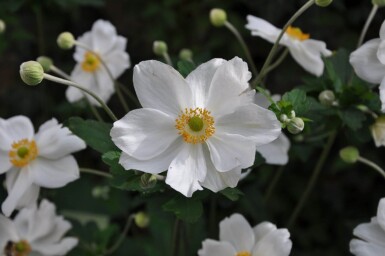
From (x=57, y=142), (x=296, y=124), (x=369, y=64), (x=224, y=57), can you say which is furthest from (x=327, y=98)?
(x=224, y=57)

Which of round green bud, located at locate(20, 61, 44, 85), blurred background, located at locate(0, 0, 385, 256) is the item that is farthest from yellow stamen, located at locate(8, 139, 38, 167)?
blurred background, located at locate(0, 0, 385, 256)

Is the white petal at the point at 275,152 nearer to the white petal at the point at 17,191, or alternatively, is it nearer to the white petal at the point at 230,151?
the white petal at the point at 230,151

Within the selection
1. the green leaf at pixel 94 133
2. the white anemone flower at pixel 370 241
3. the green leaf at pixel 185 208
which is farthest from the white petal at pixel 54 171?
the white anemone flower at pixel 370 241

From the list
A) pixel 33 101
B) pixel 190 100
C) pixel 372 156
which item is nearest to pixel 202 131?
pixel 190 100

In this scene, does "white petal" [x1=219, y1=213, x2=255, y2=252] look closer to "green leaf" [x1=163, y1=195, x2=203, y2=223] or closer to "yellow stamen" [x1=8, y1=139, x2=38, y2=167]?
"green leaf" [x1=163, y1=195, x2=203, y2=223]

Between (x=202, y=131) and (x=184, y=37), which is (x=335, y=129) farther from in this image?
(x=184, y=37)

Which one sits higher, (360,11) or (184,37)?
(360,11)

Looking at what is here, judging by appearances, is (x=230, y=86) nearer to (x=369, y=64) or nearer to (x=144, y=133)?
(x=144, y=133)
